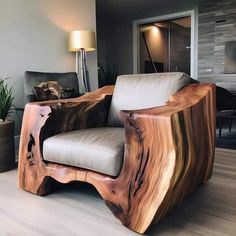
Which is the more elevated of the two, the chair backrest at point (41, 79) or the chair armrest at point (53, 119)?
the chair backrest at point (41, 79)

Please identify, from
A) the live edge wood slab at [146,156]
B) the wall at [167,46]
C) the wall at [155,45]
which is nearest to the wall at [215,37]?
the wall at [167,46]

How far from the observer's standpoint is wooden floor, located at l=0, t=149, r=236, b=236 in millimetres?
1334

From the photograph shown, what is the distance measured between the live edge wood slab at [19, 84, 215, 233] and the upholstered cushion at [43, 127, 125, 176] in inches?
1.8

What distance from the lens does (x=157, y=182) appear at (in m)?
1.24

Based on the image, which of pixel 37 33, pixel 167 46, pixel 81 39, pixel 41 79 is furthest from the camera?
pixel 167 46

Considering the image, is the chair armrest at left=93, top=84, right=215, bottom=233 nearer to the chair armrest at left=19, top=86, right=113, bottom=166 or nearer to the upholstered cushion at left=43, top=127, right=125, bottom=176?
the upholstered cushion at left=43, top=127, right=125, bottom=176

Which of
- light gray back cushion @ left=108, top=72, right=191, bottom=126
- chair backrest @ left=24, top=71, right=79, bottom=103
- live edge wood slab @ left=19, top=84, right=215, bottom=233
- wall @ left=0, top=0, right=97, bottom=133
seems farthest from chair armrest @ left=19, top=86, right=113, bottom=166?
wall @ left=0, top=0, right=97, bottom=133

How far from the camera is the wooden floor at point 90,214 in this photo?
52.5 inches

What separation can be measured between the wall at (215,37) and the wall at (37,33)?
2.38 metres

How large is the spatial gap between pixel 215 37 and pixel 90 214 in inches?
190

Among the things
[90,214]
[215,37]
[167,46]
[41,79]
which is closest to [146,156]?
[90,214]

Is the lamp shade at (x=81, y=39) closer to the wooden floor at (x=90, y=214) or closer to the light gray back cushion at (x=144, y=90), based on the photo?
the light gray back cushion at (x=144, y=90)

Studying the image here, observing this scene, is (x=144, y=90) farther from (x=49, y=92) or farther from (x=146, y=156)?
(x=49, y=92)

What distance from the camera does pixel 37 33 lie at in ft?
12.0
